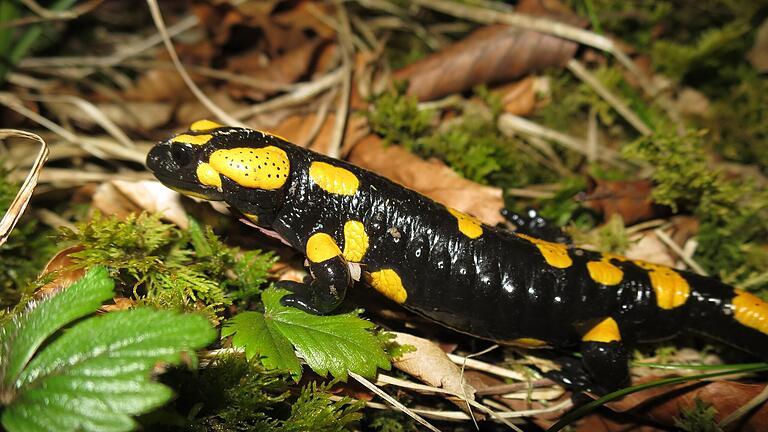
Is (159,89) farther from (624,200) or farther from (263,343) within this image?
(624,200)

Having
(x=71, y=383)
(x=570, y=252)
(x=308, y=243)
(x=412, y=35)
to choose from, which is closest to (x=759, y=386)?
(x=570, y=252)

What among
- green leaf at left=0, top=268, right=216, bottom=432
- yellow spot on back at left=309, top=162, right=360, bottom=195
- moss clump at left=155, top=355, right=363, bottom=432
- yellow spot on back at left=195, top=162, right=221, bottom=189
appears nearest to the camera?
green leaf at left=0, top=268, right=216, bottom=432

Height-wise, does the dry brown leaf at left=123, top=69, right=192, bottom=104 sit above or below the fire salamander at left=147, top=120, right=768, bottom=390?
below

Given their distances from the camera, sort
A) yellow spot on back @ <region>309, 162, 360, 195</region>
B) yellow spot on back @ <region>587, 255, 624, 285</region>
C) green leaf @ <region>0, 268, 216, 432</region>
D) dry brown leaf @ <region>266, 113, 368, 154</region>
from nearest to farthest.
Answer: green leaf @ <region>0, 268, 216, 432</region>
yellow spot on back @ <region>309, 162, 360, 195</region>
yellow spot on back @ <region>587, 255, 624, 285</region>
dry brown leaf @ <region>266, 113, 368, 154</region>

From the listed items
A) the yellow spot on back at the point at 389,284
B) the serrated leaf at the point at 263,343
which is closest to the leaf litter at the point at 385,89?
the yellow spot on back at the point at 389,284

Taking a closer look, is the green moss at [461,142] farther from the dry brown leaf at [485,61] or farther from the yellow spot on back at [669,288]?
the yellow spot on back at [669,288]

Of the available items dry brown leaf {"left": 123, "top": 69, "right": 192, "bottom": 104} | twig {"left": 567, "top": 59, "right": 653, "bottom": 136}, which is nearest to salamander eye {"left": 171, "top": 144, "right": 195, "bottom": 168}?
dry brown leaf {"left": 123, "top": 69, "right": 192, "bottom": 104}

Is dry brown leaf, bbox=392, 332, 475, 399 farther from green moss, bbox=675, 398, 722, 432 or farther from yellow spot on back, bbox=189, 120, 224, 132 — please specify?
yellow spot on back, bbox=189, 120, 224, 132
